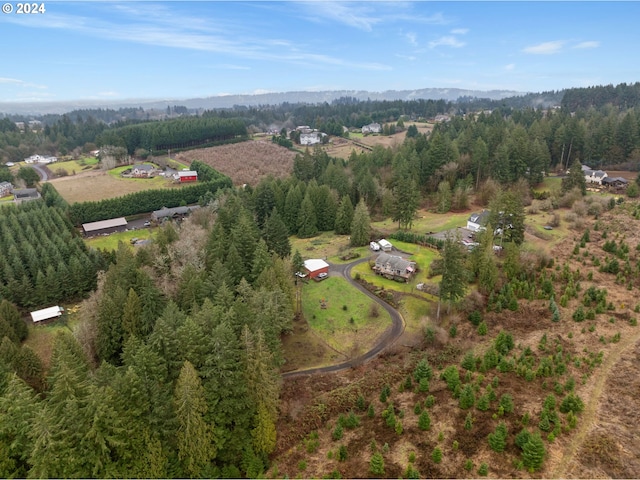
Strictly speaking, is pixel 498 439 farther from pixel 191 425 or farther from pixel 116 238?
pixel 116 238

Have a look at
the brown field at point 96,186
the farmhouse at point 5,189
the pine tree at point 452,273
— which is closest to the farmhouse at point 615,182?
the pine tree at point 452,273

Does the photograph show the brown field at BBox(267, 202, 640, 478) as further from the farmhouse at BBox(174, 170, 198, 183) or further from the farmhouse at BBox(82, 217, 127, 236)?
the farmhouse at BBox(174, 170, 198, 183)

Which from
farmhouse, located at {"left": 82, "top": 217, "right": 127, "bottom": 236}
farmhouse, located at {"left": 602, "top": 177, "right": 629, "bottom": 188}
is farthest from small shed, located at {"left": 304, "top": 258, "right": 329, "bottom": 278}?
farmhouse, located at {"left": 602, "top": 177, "right": 629, "bottom": 188}

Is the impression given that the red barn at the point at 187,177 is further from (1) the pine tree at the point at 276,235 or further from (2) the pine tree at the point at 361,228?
(2) the pine tree at the point at 361,228

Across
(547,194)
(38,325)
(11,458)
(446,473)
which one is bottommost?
(38,325)

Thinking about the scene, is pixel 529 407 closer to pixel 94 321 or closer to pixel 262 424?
pixel 262 424

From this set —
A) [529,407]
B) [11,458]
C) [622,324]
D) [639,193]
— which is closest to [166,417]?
[11,458]
